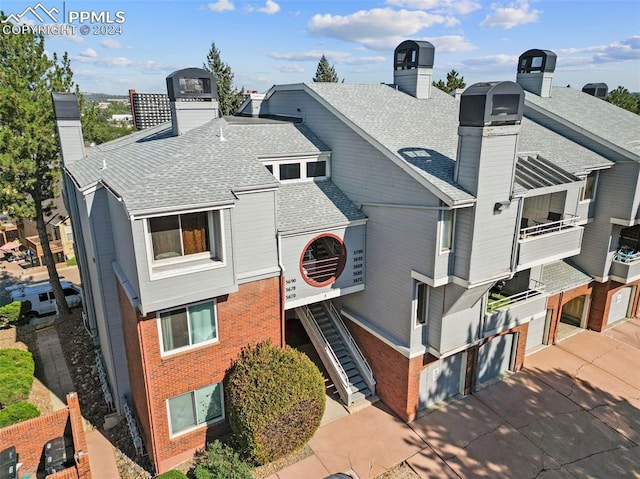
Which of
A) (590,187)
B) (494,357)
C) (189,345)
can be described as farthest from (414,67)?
(189,345)

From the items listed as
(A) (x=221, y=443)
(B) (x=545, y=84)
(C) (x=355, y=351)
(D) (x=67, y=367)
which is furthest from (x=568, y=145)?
(D) (x=67, y=367)

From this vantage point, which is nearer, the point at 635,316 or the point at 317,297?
the point at 317,297

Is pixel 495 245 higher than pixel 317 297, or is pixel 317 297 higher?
pixel 495 245

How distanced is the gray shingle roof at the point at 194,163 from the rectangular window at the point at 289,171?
52cm

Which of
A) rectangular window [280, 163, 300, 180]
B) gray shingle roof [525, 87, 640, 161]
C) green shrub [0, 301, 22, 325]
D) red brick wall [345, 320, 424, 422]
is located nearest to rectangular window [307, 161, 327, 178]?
rectangular window [280, 163, 300, 180]

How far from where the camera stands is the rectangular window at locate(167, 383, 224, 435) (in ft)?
45.0

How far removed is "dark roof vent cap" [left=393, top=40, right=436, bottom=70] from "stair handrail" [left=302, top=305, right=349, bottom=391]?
1284 centimetres

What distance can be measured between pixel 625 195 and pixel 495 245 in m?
10.2

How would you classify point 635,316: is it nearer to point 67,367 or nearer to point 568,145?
point 568,145

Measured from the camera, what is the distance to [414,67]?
2047cm

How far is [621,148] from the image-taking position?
61.4 feet

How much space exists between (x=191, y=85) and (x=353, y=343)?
12.6 metres

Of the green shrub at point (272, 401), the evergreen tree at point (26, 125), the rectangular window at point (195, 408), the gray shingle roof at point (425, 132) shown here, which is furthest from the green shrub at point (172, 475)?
the evergreen tree at point (26, 125)

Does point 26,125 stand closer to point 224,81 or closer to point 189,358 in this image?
point 189,358
